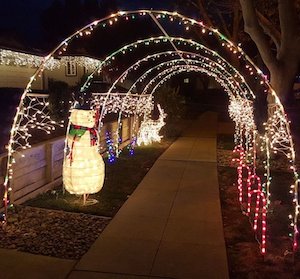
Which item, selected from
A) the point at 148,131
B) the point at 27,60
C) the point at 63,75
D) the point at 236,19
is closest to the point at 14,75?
the point at 27,60

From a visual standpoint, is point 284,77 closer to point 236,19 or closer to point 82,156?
point 236,19

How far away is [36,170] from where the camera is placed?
7680 mm

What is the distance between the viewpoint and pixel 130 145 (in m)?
13.7

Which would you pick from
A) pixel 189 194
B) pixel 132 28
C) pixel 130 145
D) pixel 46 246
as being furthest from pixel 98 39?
pixel 46 246

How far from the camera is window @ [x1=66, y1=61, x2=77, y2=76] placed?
2722 centimetres

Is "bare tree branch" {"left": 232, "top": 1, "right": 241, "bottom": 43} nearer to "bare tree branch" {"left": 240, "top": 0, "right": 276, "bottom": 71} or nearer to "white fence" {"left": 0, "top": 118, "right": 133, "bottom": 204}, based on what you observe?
"bare tree branch" {"left": 240, "top": 0, "right": 276, "bottom": 71}

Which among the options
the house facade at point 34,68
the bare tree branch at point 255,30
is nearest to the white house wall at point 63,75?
the house facade at point 34,68

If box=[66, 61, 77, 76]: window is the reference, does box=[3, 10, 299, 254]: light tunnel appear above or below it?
below

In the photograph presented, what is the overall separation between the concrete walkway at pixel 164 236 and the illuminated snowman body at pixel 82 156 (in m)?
0.72

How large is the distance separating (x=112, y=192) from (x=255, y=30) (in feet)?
→ 17.0

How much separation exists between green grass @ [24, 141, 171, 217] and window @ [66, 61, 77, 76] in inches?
633

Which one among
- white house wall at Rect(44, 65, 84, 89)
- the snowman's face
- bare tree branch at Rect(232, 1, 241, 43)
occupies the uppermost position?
bare tree branch at Rect(232, 1, 241, 43)

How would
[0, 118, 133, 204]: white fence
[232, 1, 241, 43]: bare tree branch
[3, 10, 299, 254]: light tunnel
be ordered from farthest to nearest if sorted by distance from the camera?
1. [232, 1, 241, 43]: bare tree branch
2. [0, 118, 133, 204]: white fence
3. [3, 10, 299, 254]: light tunnel

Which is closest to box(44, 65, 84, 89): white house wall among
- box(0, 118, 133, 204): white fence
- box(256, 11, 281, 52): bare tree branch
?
box(256, 11, 281, 52): bare tree branch
